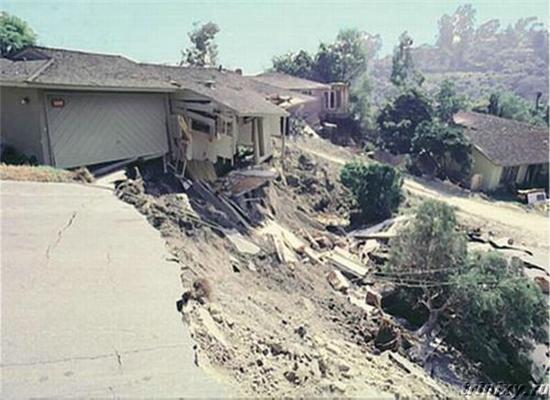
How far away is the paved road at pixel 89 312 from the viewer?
149 inches

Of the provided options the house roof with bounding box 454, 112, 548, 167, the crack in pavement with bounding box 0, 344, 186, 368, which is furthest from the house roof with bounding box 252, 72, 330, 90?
the crack in pavement with bounding box 0, 344, 186, 368

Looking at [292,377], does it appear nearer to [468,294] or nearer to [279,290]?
[279,290]

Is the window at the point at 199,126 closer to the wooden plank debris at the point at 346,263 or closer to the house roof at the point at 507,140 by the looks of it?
the wooden plank debris at the point at 346,263

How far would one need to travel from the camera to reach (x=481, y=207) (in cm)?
2377

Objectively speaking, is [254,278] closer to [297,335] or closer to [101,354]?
[297,335]

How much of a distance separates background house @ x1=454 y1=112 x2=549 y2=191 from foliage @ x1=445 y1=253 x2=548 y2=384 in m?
18.8

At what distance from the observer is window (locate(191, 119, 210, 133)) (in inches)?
633

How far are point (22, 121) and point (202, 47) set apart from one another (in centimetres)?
3519

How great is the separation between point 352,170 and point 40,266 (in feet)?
52.3

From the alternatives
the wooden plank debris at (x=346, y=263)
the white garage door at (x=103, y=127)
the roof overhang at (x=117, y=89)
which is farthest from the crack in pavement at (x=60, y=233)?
the wooden plank debris at (x=346, y=263)

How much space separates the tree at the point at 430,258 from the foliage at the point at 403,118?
18961mm

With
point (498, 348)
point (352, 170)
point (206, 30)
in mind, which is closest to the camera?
point (498, 348)

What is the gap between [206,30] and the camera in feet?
147

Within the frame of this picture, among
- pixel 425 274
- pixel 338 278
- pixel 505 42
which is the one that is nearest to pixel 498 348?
pixel 425 274
